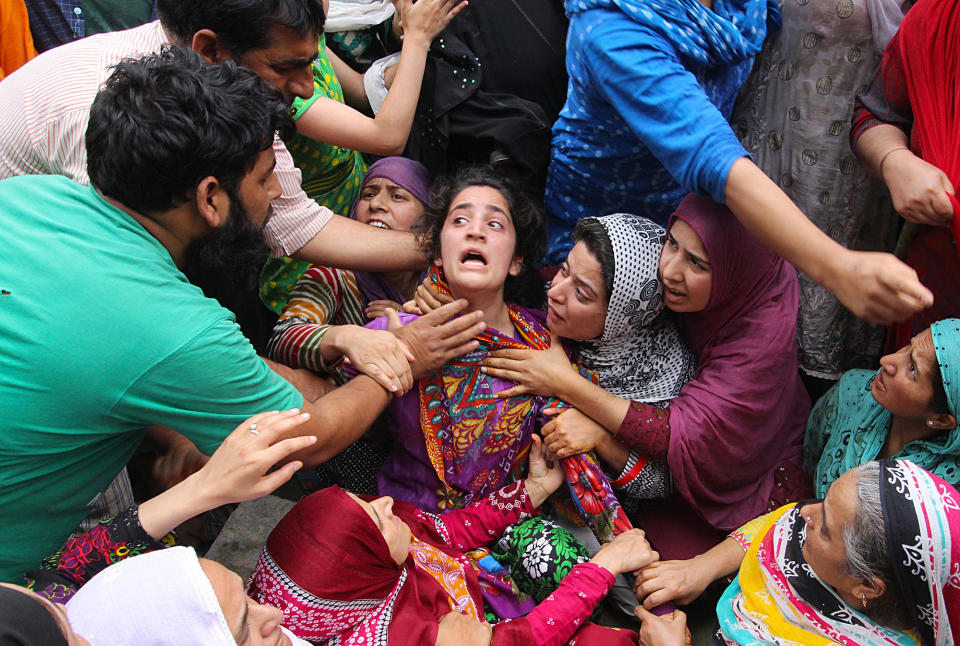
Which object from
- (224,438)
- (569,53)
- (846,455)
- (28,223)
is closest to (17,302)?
(28,223)

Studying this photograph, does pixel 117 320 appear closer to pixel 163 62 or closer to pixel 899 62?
pixel 163 62

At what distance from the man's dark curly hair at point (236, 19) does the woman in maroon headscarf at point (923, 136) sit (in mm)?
2068

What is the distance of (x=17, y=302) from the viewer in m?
1.90

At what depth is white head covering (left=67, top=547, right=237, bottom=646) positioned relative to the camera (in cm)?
154

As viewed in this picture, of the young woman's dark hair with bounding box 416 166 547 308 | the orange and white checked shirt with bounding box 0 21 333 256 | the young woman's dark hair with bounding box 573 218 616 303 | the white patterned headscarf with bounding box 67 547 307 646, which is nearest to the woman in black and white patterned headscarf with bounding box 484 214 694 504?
the young woman's dark hair with bounding box 573 218 616 303

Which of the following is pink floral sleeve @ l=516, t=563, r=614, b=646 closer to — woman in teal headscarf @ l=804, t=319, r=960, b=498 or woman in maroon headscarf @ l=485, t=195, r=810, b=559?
woman in maroon headscarf @ l=485, t=195, r=810, b=559

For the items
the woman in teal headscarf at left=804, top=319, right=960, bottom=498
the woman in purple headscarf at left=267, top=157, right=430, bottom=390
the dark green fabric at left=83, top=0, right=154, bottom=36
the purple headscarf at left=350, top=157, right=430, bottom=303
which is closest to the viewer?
the woman in teal headscarf at left=804, top=319, right=960, bottom=498

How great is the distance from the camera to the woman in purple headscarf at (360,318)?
8.86 feet

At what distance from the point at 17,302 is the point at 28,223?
22 centimetres

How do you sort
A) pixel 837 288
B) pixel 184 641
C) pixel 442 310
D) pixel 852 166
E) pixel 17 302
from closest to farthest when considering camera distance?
pixel 184 641, pixel 17 302, pixel 837 288, pixel 442 310, pixel 852 166

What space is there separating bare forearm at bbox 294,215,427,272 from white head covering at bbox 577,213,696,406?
2.61 feet

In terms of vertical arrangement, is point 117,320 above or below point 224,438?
above

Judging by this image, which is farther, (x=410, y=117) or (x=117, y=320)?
(x=410, y=117)

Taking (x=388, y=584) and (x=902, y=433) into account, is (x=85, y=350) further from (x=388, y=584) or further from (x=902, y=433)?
(x=902, y=433)
